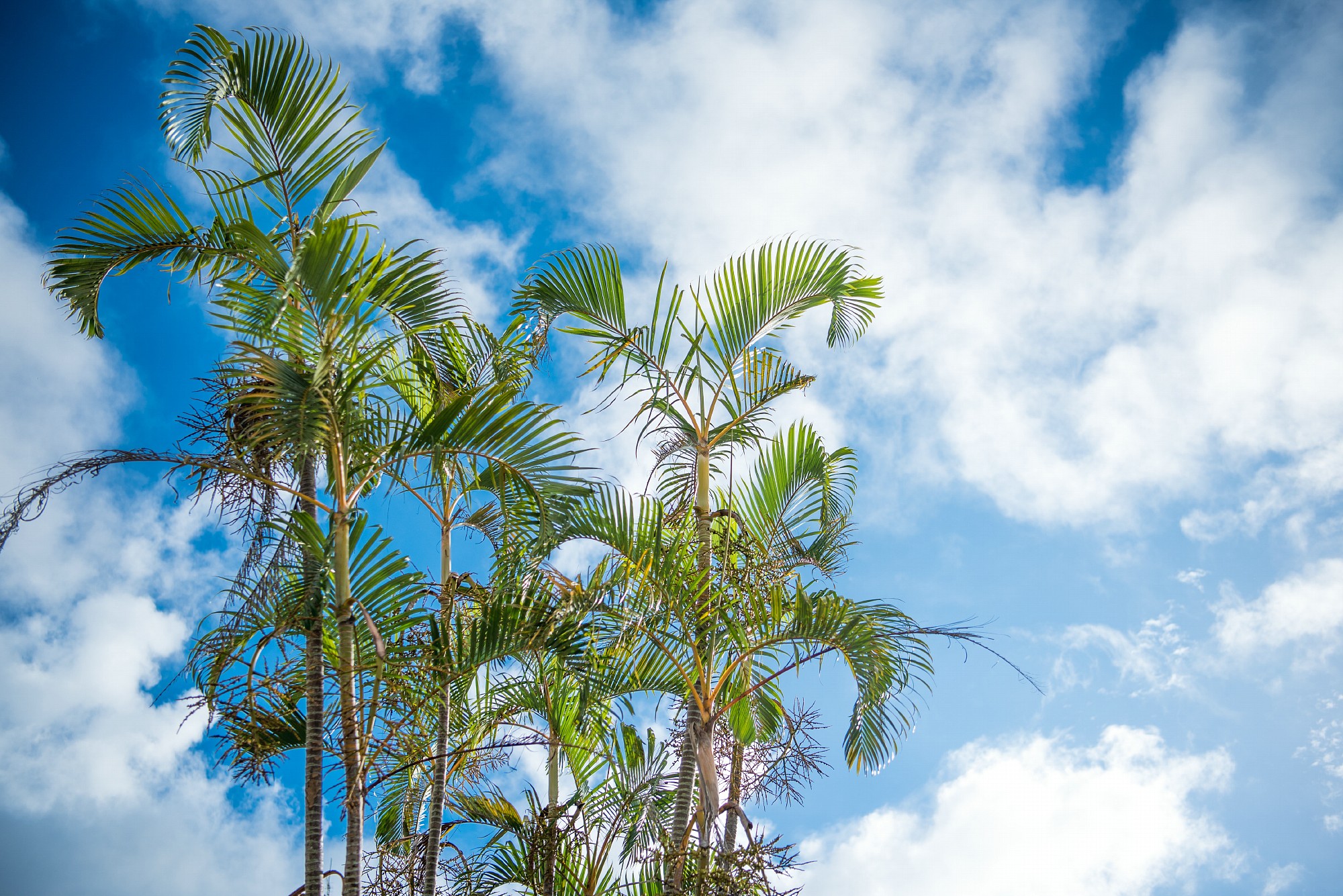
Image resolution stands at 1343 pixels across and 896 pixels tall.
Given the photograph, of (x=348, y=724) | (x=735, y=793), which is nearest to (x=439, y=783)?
(x=348, y=724)

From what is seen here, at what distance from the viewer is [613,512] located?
3.64m

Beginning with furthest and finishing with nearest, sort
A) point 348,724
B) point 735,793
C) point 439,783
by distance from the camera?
point 735,793, point 439,783, point 348,724

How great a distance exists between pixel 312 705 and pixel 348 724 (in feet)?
0.43

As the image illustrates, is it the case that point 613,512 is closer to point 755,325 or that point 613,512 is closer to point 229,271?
point 755,325

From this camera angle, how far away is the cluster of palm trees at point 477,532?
2781 mm

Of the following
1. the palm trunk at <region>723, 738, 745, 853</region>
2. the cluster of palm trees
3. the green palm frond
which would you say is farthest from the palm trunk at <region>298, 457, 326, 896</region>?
the palm trunk at <region>723, 738, 745, 853</region>

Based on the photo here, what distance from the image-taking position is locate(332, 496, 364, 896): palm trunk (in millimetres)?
2715

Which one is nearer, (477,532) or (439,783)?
(439,783)

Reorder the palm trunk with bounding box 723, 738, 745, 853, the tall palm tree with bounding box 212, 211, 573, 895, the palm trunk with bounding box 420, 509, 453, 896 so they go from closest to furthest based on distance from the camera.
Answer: the tall palm tree with bounding box 212, 211, 573, 895, the palm trunk with bounding box 420, 509, 453, 896, the palm trunk with bounding box 723, 738, 745, 853

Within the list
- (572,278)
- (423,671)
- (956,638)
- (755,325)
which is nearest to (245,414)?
(423,671)

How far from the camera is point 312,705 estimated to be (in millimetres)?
2752

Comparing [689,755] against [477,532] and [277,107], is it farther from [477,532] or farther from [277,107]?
[277,107]

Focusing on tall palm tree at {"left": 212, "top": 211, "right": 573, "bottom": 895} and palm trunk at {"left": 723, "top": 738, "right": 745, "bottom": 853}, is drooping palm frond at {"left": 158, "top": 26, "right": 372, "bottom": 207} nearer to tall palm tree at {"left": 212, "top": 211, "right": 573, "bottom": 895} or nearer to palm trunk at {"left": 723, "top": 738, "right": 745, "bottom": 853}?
tall palm tree at {"left": 212, "top": 211, "right": 573, "bottom": 895}

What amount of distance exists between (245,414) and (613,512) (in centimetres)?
137
